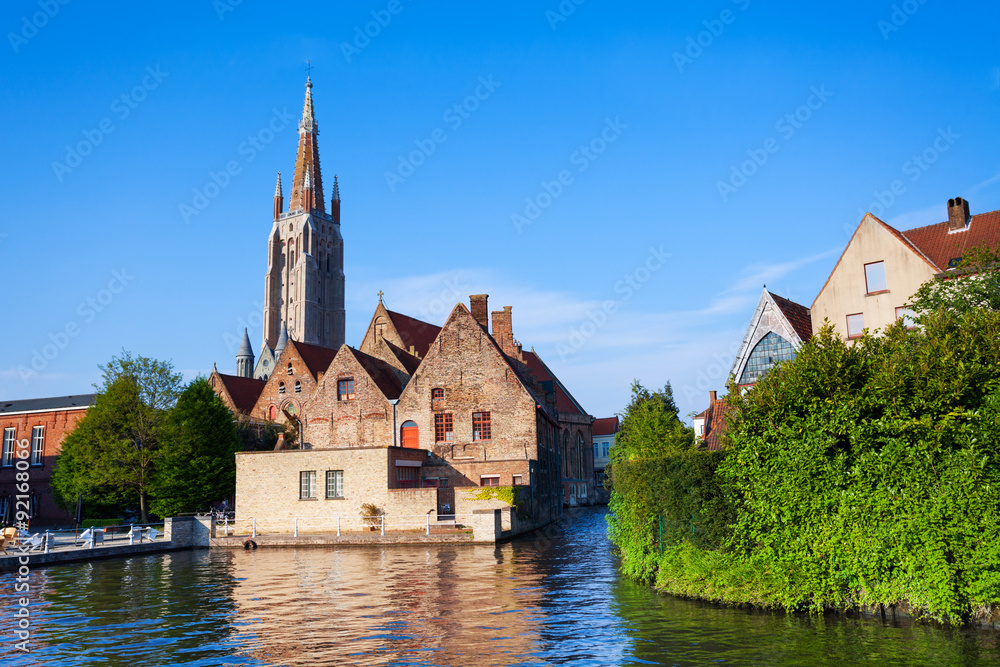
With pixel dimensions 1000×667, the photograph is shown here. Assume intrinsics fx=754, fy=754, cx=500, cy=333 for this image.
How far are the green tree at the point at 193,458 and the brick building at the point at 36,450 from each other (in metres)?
14.5

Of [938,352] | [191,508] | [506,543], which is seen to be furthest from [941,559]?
[191,508]

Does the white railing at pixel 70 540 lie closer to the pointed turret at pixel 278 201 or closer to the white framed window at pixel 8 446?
the white framed window at pixel 8 446

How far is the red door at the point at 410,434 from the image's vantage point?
1763 inches

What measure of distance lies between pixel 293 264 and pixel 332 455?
9333 cm

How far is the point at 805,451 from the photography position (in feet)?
45.3

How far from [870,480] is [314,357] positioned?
52853mm

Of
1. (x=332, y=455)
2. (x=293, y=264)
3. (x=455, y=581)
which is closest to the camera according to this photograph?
(x=455, y=581)

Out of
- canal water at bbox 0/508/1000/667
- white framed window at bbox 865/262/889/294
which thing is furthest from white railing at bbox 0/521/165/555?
white framed window at bbox 865/262/889/294

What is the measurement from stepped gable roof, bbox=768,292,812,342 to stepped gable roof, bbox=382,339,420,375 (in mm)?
25565

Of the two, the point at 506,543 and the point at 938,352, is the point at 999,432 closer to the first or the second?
the point at 938,352

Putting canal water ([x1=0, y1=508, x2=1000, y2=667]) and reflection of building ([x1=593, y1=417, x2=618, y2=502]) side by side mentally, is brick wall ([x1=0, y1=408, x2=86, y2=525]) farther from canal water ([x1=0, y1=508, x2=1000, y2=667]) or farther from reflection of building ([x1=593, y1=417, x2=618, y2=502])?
reflection of building ([x1=593, y1=417, x2=618, y2=502])

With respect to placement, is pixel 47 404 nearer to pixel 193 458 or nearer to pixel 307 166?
pixel 193 458

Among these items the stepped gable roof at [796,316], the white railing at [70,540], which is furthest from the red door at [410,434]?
the stepped gable roof at [796,316]

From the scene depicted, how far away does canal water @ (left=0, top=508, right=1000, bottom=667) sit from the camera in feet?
36.9
